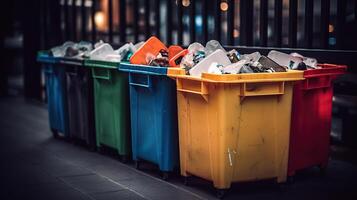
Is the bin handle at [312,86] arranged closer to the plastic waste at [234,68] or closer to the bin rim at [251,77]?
the bin rim at [251,77]

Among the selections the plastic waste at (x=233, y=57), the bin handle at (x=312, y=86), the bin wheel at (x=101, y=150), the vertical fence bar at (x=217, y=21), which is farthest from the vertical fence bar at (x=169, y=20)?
the bin handle at (x=312, y=86)

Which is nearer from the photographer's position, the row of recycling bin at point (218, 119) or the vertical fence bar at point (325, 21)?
the row of recycling bin at point (218, 119)

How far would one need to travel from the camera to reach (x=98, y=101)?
7680mm

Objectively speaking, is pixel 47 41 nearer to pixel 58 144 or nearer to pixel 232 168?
pixel 58 144

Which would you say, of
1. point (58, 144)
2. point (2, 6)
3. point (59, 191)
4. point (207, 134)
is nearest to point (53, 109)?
point (58, 144)

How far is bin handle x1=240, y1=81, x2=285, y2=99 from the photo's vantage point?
544 centimetres

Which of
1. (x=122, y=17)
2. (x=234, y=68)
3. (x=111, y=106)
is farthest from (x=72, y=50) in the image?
(x=234, y=68)

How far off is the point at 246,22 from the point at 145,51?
1727 millimetres

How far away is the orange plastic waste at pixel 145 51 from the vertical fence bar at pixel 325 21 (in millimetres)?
1955

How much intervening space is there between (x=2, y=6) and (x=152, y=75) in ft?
38.5

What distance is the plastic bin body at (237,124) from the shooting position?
5.45 metres

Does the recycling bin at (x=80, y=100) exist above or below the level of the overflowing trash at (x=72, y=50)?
below

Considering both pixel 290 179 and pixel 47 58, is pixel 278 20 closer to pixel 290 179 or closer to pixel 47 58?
pixel 290 179

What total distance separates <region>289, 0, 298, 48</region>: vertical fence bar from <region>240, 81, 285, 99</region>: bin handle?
1854 millimetres
